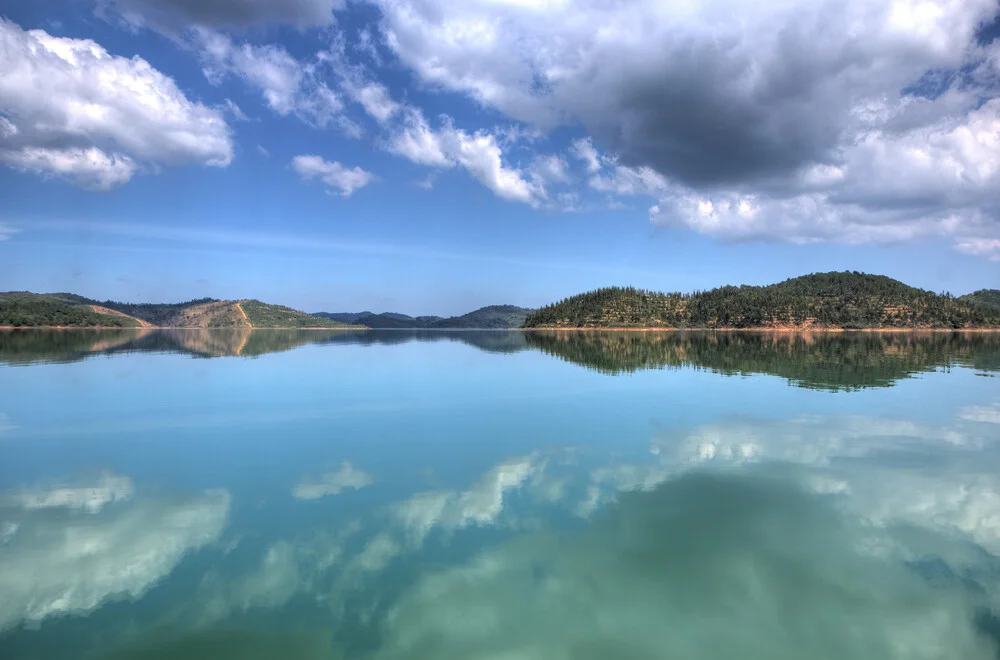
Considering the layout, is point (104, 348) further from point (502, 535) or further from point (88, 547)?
point (502, 535)

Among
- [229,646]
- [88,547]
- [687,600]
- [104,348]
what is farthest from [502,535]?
[104,348]

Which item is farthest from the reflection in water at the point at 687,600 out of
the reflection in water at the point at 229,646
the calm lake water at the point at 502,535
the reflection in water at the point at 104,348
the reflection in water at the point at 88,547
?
the reflection in water at the point at 104,348

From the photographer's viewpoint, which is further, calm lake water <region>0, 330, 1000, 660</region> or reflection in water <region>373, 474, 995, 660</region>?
calm lake water <region>0, 330, 1000, 660</region>

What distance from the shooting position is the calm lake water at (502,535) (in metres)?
8.88

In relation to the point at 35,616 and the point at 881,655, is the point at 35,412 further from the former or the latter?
the point at 881,655

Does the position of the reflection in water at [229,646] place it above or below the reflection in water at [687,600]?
below

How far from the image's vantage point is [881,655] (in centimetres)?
839

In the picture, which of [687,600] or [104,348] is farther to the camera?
[104,348]

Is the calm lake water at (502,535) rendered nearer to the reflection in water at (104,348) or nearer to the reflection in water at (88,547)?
the reflection in water at (88,547)

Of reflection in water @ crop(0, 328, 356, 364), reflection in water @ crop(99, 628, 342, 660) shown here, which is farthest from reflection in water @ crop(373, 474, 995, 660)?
reflection in water @ crop(0, 328, 356, 364)

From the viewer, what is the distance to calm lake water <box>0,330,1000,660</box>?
8.88 metres

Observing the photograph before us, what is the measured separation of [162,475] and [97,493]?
6.59 ft

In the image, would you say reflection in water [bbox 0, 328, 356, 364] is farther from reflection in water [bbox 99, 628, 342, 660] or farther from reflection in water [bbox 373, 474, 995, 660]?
reflection in water [bbox 373, 474, 995, 660]

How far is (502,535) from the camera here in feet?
41.3
